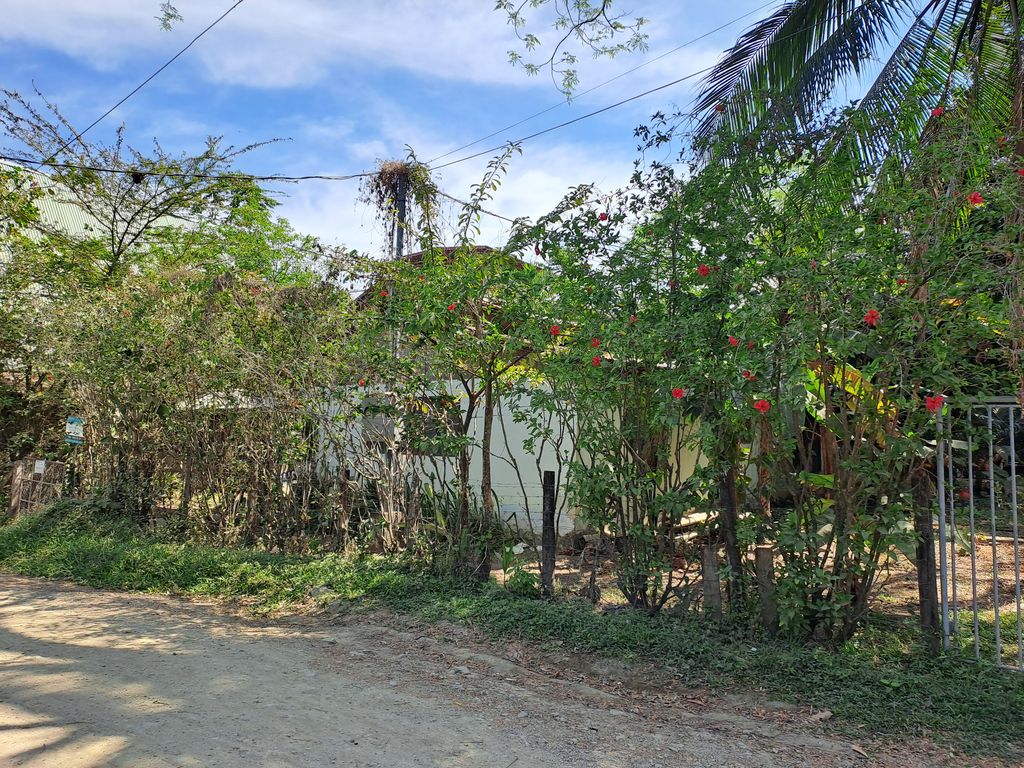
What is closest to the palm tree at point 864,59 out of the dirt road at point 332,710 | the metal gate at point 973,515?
the metal gate at point 973,515

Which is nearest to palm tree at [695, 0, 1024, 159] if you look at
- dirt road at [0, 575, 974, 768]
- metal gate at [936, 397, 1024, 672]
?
metal gate at [936, 397, 1024, 672]

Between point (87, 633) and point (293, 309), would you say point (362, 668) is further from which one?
point (293, 309)

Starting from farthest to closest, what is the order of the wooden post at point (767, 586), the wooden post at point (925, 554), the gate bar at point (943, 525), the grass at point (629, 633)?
the wooden post at point (767, 586), the wooden post at point (925, 554), the gate bar at point (943, 525), the grass at point (629, 633)

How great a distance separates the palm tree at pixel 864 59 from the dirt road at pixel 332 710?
196 inches

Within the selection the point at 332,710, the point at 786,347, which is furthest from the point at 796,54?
the point at 332,710

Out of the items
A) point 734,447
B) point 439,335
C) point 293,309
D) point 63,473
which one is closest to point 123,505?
point 63,473

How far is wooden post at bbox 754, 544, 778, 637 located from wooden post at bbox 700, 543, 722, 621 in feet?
1.17

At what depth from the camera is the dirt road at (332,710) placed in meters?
3.97

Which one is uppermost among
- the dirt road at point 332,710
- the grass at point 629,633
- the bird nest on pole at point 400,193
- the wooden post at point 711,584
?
the bird nest on pole at point 400,193

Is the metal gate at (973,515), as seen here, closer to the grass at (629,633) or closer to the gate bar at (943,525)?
the gate bar at (943,525)

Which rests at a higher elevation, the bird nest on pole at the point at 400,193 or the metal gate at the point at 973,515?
the bird nest on pole at the point at 400,193

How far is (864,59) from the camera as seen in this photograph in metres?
8.08

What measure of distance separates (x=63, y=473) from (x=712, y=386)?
10.2 m

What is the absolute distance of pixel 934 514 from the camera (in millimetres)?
5289
